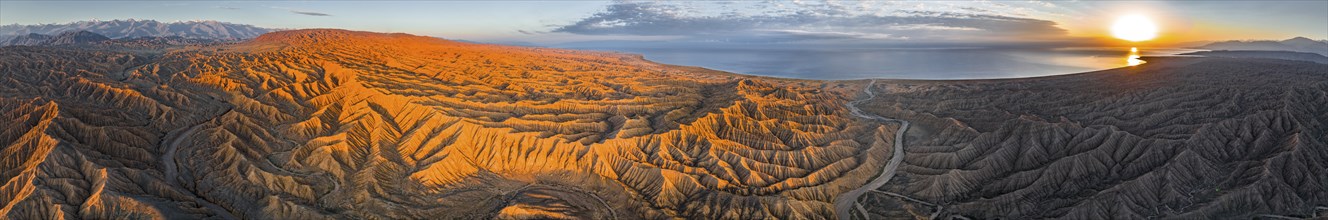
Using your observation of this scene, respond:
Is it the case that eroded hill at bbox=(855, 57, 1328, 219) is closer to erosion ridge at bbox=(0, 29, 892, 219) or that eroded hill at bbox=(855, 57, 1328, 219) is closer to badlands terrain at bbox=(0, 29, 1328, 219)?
badlands terrain at bbox=(0, 29, 1328, 219)

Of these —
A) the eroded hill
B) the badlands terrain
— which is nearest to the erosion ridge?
the badlands terrain

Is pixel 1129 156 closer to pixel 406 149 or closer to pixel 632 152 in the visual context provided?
pixel 632 152

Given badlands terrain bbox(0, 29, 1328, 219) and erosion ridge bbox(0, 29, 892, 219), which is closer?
badlands terrain bbox(0, 29, 1328, 219)

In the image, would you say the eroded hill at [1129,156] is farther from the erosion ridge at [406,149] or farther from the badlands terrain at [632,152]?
the erosion ridge at [406,149]

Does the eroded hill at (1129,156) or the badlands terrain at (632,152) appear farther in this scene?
the badlands terrain at (632,152)

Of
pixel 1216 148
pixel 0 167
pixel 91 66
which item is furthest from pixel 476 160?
pixel 91 66

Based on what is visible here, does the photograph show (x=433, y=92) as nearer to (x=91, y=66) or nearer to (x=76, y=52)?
(x=91, y=66)

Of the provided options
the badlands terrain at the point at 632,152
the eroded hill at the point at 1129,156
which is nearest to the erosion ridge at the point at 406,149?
the badlands terrain at the point at 632,152
